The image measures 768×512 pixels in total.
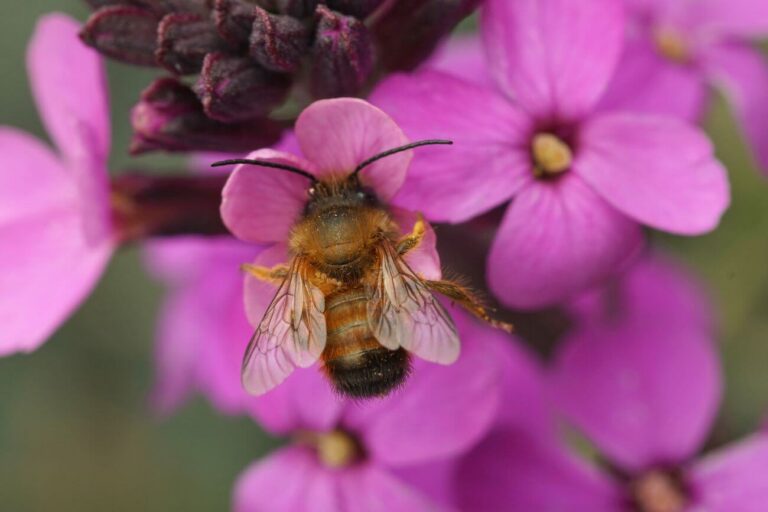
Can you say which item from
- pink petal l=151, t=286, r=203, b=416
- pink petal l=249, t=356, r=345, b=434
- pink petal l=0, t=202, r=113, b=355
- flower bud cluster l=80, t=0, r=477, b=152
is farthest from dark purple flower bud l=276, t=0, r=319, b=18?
pink petal l=151, t=286, r=203, b=416

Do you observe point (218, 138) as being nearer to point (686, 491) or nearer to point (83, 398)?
point (686, 491)

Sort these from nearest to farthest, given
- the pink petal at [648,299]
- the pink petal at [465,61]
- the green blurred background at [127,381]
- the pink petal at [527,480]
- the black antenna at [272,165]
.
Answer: the black antenna at [272,165] → the pink petal at [527,480] → the pink petal at [648,299] → the pink petal at [465,61] → the green blurred background at [127,381]

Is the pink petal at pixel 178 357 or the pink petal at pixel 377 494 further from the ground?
the pink petal at pixel 377 494

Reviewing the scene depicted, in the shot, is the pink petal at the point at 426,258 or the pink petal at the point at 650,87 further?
the pink petal at the point at 650,87

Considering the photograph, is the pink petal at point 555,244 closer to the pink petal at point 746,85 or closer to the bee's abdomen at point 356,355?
the bee's abdomen at point 356,355

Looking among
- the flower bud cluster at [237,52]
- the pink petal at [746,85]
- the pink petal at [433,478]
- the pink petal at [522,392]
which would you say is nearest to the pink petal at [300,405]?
the pink petal at [433,478]

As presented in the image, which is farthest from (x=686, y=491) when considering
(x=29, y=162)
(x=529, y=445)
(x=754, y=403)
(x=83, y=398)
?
(x=83, y=398)

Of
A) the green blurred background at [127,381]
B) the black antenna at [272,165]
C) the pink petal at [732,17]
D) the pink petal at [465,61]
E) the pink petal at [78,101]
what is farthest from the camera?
the green blurred background at [127,381]

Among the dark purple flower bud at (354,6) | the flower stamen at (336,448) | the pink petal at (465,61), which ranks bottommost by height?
the flower stamen at (336,448)
